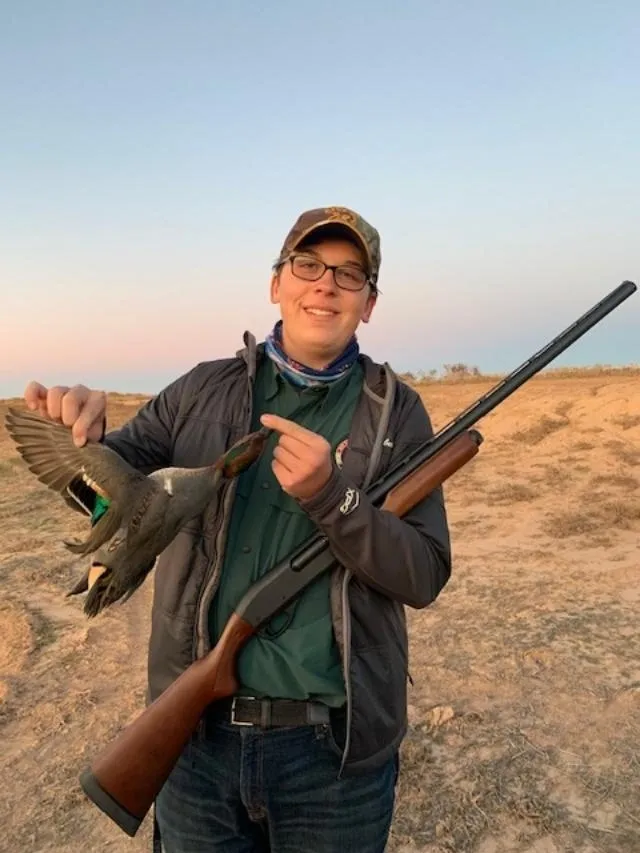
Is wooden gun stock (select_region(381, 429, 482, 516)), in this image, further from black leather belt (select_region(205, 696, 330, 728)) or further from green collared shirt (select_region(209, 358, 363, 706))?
black leather belt (select_region(205, 696, 330, 728))

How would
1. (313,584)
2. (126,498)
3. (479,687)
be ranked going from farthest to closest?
1. (479,687)
2. (313,584)
3. (126,498)

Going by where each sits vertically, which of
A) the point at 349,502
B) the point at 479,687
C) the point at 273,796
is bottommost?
the point at 479,687

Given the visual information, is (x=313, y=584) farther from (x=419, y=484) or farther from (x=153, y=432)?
(x=153, y=432)

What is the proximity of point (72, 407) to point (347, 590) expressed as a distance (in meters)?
1.20

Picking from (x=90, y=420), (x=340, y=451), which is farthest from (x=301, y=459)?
(x=90, y=420)

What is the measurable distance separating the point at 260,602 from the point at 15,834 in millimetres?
3384

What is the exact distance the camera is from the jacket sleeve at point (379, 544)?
2.45 metres

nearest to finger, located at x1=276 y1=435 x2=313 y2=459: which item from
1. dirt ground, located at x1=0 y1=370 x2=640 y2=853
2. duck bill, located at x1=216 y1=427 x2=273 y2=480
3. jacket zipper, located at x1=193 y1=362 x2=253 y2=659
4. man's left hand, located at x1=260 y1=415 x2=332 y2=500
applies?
man's left hand, located at x1=260 y1=415 x2=332 y2=500

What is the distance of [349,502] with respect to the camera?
8.11ft

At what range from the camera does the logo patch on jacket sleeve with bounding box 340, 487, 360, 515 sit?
8.07 ft

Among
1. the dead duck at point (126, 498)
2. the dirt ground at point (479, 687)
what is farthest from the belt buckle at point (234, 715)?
the dirt ground at point (479, 687)

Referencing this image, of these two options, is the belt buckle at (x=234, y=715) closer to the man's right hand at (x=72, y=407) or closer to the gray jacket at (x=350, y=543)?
the gray jacket at (x=350, y=543)

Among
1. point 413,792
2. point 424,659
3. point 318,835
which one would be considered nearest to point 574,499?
Result: point 424,659

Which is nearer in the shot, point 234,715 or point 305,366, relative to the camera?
point 234,715
